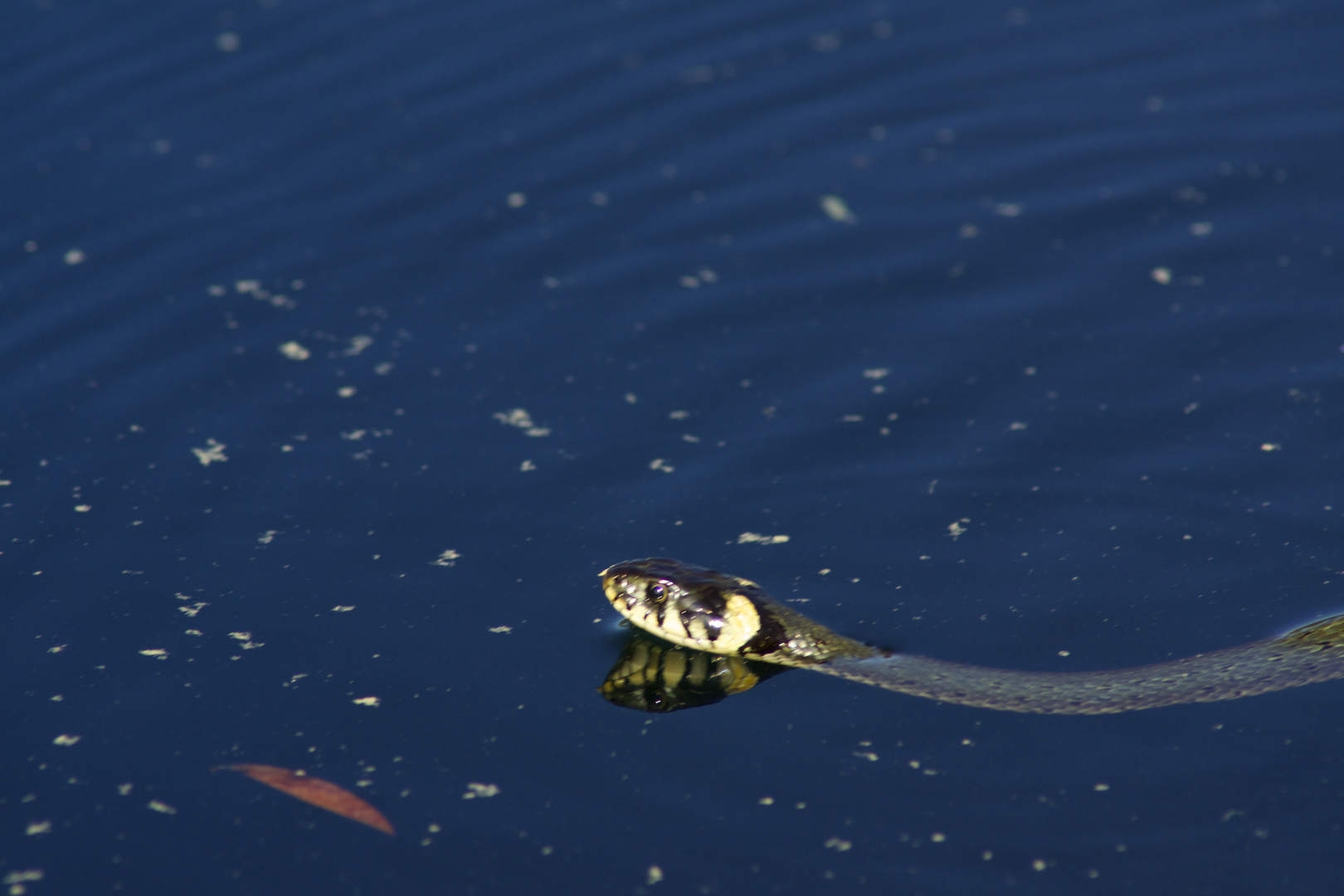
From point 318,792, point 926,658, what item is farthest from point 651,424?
point 318,792

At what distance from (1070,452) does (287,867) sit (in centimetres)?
569

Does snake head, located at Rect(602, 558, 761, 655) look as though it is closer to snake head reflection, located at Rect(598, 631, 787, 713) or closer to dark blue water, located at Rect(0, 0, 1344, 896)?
snake head reflection, located at Rect(598, 631, 787, 713)

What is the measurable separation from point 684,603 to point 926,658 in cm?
143

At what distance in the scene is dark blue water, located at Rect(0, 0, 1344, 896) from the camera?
6.49 meters

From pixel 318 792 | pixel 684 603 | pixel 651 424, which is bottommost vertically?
pixel 318 792

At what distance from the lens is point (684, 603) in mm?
7566

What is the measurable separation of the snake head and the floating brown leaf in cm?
188

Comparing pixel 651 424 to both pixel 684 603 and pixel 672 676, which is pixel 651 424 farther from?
pixel 672 676

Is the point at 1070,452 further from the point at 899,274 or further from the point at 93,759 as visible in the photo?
the point at 93,759

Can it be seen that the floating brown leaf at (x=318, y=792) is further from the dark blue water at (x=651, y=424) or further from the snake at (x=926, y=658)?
the snake at (x=926, y=658)

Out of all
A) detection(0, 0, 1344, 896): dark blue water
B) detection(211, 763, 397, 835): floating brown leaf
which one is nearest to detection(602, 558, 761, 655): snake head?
detection(0, 0, 1344, 896): dark blue water

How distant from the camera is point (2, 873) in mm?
6227

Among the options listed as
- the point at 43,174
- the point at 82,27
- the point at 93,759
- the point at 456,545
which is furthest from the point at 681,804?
the point at 82,27

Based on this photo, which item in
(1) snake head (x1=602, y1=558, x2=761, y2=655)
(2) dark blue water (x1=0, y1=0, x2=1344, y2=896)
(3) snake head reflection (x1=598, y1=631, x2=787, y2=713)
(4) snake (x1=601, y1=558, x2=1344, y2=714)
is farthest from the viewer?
(1) snake head (x1=602, y1=558, x2=761, y2=655)
